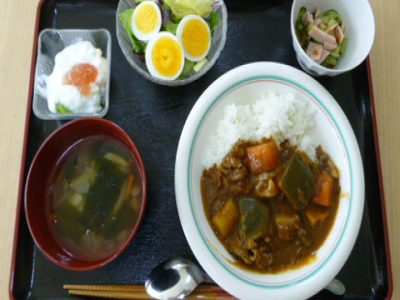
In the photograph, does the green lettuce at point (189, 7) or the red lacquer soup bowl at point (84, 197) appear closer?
the red lacquer soup bowl at point (84, 197)

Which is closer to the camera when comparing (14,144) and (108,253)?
(108,253)

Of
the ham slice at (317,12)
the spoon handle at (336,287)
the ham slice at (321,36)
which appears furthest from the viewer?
the ham slice at (317,12)

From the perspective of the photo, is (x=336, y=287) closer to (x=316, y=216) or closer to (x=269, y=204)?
(x=316, y=216)

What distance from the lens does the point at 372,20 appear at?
192 cm

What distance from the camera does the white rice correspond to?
1830mm

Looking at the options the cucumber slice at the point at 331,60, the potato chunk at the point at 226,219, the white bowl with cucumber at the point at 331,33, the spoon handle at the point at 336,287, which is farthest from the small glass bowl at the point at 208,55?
the spoon handle at the point at 336,287

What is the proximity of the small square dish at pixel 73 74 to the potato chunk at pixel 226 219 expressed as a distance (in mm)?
900

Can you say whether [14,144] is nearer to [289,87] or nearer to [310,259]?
[289,87]

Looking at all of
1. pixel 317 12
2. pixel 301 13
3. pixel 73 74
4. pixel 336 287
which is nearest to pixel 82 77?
pixel 73 74

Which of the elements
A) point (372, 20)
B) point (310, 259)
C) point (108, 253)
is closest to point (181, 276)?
point (108, 253)

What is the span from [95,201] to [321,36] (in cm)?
158

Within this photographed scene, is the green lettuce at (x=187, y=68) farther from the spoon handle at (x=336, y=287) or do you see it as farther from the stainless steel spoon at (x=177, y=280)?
the spoon handle at (x=336, y=287)

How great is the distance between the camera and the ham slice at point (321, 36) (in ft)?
6.25

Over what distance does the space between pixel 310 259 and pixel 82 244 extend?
1.21 meters
